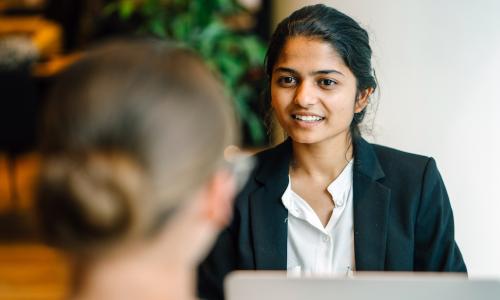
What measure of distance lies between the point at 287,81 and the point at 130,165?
1140 millimetres

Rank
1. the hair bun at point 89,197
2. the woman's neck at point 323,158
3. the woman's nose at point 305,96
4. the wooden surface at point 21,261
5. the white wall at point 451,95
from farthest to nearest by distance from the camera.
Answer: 1. the wooden surface at point 21,261
2. the white wall at point 451,95
3. the woman's neck at point 323,158
4. the woman's nose at point 305,96
5. the hair bun at point 89,197

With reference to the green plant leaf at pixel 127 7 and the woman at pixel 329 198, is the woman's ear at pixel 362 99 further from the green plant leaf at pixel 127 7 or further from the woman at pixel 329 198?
the green plant leaf at pixel 127 7

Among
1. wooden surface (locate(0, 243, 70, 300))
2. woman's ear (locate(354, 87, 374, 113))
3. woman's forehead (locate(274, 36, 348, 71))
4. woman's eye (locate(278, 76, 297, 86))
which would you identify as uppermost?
woman's forehead (locate(274, 36, 348, 71))

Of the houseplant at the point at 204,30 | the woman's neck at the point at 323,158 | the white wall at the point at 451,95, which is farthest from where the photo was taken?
the houseplant at the point at 204,30

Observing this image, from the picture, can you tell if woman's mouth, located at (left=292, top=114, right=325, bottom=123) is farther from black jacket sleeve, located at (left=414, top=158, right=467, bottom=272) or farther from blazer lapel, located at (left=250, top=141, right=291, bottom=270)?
black jacket sleeve, located at (left=414, top=158, right=467, bottom=272)

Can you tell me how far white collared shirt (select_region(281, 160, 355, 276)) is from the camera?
1.75 m

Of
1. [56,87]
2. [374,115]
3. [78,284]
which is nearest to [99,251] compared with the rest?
[78,284]

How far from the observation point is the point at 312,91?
68.2 inches

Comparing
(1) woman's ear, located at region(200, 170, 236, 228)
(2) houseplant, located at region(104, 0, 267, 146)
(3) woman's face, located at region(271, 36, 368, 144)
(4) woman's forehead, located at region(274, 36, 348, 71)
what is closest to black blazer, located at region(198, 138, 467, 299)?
(3) woman's face, located at region(271, 36, 368, 144)

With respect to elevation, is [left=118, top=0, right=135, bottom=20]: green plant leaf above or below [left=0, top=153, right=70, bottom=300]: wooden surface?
above

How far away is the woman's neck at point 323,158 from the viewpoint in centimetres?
184

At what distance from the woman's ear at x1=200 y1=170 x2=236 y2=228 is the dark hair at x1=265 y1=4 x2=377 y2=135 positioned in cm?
106

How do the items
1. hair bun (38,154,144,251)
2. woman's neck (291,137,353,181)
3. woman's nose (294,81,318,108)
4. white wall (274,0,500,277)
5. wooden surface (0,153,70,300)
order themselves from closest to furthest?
hair bun (38,154,144,251) < woman's nose (294,81,318,108) < woman's neck (291,137,353,181) < white wall (274,0,500,277) < wooden surface (0,153,70,300)

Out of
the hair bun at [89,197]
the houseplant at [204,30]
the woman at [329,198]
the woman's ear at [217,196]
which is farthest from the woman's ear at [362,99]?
the houseplant at [204,30]
